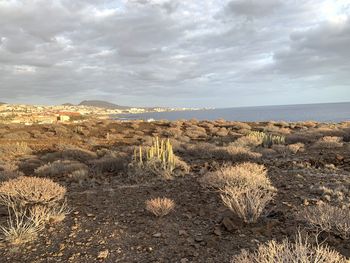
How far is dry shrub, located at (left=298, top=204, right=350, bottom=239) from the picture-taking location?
234 inches

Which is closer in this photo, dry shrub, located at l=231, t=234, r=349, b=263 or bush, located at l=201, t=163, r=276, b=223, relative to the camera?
dry shrub, located at l=231, t=234, r=349, b=263

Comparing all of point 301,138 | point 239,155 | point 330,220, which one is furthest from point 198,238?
point 301,138

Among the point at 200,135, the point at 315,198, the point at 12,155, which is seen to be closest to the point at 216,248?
the point at 315,198

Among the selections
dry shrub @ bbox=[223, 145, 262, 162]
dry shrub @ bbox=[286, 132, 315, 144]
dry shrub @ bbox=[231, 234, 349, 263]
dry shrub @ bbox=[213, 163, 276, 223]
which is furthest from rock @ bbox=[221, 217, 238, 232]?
dry shrub @ bbox=[286, 132, 315, 144]

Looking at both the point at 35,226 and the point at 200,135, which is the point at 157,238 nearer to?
the point at 35,226

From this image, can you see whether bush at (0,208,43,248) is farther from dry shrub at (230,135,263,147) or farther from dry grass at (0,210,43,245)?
dry shrub at (230,135,263,147)

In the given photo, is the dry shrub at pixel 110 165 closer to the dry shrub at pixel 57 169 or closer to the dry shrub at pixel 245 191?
the dry shrub at pixel 57 169

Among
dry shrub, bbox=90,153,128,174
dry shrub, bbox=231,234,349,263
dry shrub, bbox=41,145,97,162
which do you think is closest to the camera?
dry shrub, bbox=231,234,349,263

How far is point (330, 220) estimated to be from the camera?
20.1 ft

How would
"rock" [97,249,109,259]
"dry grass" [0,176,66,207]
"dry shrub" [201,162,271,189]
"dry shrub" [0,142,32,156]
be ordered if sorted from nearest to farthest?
1. "rock" [97,249,109,259]
2. "dry grass" [0,176,66,207]
3. "dry shrub" [201,162,271,189]
4. "dry shrub" [0,142,32,156]

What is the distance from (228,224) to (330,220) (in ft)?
5.57

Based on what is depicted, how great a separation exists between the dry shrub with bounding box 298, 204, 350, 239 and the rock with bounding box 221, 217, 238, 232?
1226 mm

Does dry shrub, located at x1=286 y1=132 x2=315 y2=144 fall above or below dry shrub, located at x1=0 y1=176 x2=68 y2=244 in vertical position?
below

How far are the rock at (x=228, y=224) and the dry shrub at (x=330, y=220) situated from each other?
4.02ft
